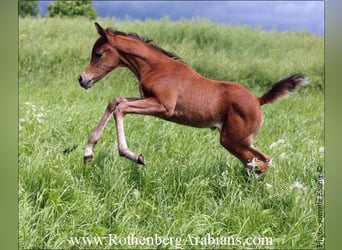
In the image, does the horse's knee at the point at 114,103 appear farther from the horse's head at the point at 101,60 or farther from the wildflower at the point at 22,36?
the wildflower at the point at 22,36

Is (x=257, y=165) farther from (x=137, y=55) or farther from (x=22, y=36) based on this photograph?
(x=22, y=36)

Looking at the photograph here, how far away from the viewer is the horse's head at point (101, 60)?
1973mm

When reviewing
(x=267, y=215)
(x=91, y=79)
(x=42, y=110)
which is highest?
(x=91, y=79)

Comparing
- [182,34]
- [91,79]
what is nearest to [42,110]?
[91,79]

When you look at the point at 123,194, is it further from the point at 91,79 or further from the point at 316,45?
the point at 316,45

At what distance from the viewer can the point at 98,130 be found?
6.45 ft

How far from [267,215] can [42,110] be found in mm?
950

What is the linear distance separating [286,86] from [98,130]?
74 centimetres

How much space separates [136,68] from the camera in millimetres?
1988

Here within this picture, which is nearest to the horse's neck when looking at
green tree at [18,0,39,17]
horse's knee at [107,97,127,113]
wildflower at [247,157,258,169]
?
horse's knee at [107,97,127,113]

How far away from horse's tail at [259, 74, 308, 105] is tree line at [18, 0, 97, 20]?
0.75m

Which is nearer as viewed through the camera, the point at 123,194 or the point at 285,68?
the point at 123,194

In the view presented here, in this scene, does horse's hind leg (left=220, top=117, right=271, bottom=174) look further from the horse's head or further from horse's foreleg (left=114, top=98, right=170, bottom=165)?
the horse's head

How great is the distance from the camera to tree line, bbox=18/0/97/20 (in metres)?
2.05
